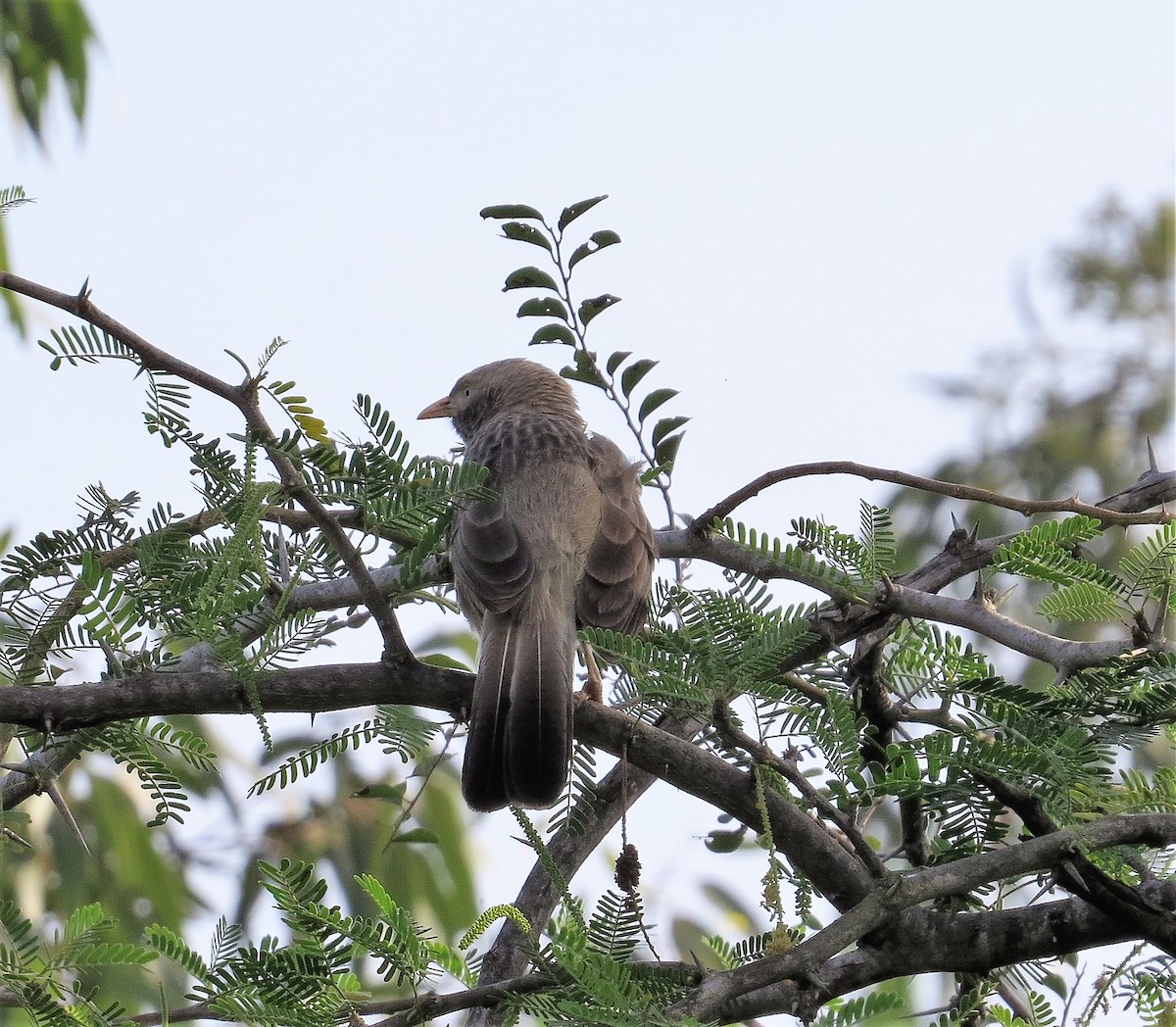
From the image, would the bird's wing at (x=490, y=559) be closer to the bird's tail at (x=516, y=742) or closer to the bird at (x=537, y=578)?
the bird at (x=537, y=578)

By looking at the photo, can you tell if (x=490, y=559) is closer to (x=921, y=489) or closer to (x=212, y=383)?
(x=921, y=489)

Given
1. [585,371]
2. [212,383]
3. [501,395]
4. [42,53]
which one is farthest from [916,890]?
[42,53]

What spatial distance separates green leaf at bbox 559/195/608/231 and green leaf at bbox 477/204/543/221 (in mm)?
74

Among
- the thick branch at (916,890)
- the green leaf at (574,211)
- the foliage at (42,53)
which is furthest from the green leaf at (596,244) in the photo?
the foliage at (42,53)

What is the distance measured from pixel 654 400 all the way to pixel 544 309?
1.53ft

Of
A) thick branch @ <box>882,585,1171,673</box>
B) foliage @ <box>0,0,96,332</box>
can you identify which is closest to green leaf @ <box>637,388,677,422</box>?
thick branch @ <box>882,585,1171,673</box>

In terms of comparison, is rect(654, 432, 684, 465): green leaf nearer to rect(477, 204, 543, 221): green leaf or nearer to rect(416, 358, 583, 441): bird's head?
rect(477, 204, 543, 221): green leaf

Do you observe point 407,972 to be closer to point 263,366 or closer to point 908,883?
point 908,883

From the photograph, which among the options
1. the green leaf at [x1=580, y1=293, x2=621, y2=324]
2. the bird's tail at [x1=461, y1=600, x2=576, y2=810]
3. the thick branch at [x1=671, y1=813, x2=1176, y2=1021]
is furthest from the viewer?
the green leaf at [x1=580, y1=293, x2=621, y2=324]

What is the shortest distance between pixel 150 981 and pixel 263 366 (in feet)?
18.0

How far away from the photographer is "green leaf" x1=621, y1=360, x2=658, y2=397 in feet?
14.0

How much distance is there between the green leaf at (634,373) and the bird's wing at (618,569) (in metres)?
0.57

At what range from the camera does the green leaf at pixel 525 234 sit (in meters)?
4.19

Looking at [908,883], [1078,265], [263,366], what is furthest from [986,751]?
[1078,265]
